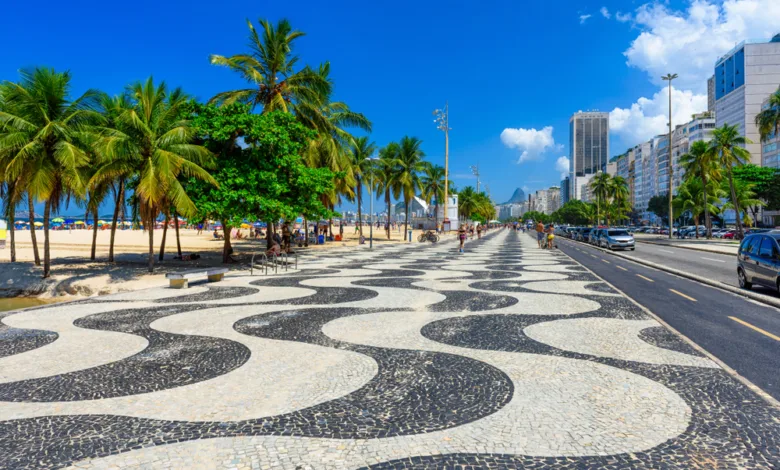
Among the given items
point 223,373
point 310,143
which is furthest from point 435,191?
point 223,373

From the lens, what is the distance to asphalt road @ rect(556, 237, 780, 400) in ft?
18.5

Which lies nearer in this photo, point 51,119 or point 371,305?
point 371,305

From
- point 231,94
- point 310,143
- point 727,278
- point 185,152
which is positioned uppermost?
point 231,94

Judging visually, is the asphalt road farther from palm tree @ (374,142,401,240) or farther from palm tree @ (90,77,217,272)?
palm tree @ (374,142,401,240)

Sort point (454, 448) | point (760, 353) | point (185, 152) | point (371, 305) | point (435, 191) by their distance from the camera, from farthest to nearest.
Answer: point (435, 191)
point (185, 152)
point (371, 305)
point (760, 353)
point (454, 448)

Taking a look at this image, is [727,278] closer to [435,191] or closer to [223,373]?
[223,373]

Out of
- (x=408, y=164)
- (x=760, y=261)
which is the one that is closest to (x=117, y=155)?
(x=760, y=261)

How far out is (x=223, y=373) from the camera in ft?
17.9

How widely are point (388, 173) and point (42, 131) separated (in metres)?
39.1

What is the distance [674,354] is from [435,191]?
6587 cm

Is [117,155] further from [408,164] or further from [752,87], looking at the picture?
[752,87]

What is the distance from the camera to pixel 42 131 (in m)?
14.2

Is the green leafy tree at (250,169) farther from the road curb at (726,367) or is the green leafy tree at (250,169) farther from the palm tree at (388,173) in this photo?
the palm tree at (388,173)

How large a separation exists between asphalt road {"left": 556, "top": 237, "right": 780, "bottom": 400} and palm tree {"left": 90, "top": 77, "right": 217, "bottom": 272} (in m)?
14.3
